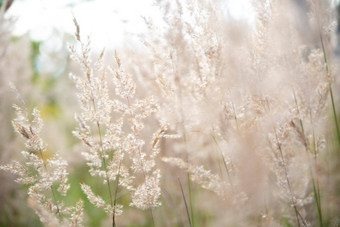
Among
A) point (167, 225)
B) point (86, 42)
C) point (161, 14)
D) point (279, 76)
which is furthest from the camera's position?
A: point (167, 225)

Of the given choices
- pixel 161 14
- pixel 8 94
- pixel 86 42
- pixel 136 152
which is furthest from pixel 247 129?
pixel 8 94

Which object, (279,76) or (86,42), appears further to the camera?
(279,76)

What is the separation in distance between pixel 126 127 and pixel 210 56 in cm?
99

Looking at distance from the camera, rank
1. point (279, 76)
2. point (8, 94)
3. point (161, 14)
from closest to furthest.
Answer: point (161, 14), point (279, 76), point (8, 94)

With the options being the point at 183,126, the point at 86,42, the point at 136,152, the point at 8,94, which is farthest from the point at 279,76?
the point at 8,94

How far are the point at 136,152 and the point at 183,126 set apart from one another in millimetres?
245

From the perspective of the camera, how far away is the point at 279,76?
1.63 meters

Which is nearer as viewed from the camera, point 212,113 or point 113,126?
point 113,126

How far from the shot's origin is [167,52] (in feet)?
4.79

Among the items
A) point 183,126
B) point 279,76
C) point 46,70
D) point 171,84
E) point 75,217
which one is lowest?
point 75,217

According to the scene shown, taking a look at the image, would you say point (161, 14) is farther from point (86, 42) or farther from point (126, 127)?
point (126, 127)

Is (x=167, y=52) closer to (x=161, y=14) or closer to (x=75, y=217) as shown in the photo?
(x=161, y=14)

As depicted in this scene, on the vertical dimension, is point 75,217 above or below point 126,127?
below

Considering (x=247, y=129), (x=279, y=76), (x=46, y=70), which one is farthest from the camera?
(x=46, y=70)
